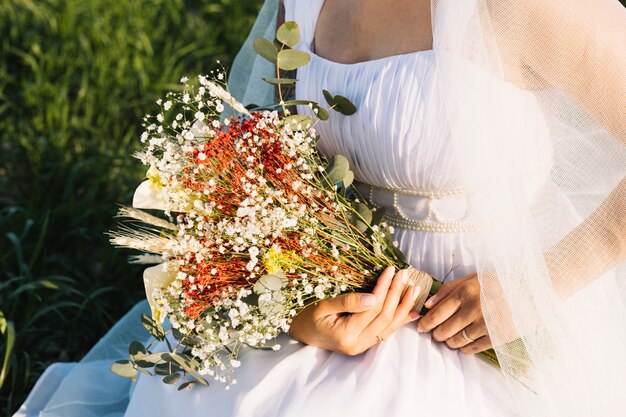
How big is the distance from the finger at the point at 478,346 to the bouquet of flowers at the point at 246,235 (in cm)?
15

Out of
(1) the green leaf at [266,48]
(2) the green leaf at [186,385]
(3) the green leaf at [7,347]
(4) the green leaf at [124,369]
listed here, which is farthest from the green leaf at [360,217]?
(3) the green leaf at [7,347]

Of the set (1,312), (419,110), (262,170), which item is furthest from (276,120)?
(1,312)

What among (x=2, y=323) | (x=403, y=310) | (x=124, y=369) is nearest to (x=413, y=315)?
(x=403, y=310)

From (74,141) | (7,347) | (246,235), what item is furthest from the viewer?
(74,141)

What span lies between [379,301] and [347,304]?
7 centimetres

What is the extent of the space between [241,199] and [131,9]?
3.18 metres

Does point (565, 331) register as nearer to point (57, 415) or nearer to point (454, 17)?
point (454, 17)

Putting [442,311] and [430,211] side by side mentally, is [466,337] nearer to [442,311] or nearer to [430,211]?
[442,311]

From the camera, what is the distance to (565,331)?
163 cm

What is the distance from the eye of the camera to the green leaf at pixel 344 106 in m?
1.76

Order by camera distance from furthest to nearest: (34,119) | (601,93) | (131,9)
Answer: (131,9) → (34,119) → (601,93)

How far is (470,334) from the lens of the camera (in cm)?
173

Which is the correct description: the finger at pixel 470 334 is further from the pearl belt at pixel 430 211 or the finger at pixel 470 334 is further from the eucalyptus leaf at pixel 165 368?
the eucalyptus leaf at pixel 165 368

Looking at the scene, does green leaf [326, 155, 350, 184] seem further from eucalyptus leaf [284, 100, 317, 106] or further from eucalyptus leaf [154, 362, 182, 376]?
eucalyptus leaf [154, 362, 182, 376]
